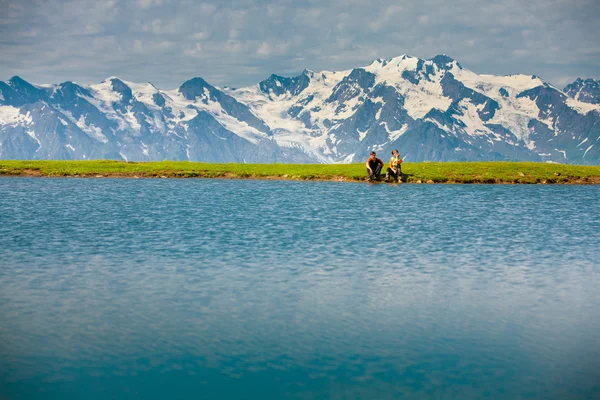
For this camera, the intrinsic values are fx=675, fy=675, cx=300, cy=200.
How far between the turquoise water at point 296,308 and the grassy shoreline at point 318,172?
39.9 meters

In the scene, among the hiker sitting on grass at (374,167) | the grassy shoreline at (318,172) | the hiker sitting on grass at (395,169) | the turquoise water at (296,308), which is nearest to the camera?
the turquoise water at (296,308)

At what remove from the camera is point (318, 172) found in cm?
9419

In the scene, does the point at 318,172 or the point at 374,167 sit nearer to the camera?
the point at 374,167

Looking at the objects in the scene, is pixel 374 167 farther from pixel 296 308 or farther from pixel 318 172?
pixel 296 308

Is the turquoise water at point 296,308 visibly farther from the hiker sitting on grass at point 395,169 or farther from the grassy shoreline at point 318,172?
the grassy shoreline at point 318,172

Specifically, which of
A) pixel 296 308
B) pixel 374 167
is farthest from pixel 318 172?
pixel 296 308

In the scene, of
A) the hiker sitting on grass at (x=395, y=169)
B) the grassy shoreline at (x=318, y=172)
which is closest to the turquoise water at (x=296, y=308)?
the hiker sitting on grass at (x=395, y=169)

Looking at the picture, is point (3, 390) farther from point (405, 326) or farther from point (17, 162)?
point (17, 162)

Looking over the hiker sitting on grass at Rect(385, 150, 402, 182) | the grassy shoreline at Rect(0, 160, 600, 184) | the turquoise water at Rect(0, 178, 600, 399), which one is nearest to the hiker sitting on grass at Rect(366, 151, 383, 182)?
the hiker sitting on grass at Rect(385, 150, 402, 182)

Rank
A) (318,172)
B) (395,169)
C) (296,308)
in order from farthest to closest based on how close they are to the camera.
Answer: (318,172) → (395,169) → (296,308)

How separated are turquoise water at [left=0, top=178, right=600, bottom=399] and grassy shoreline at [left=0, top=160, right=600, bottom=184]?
1569 inches

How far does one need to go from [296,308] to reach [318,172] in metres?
71.0

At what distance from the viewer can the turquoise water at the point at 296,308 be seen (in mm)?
17297

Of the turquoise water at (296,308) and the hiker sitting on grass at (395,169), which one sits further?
the hiker sitting on grass at (395,169)
